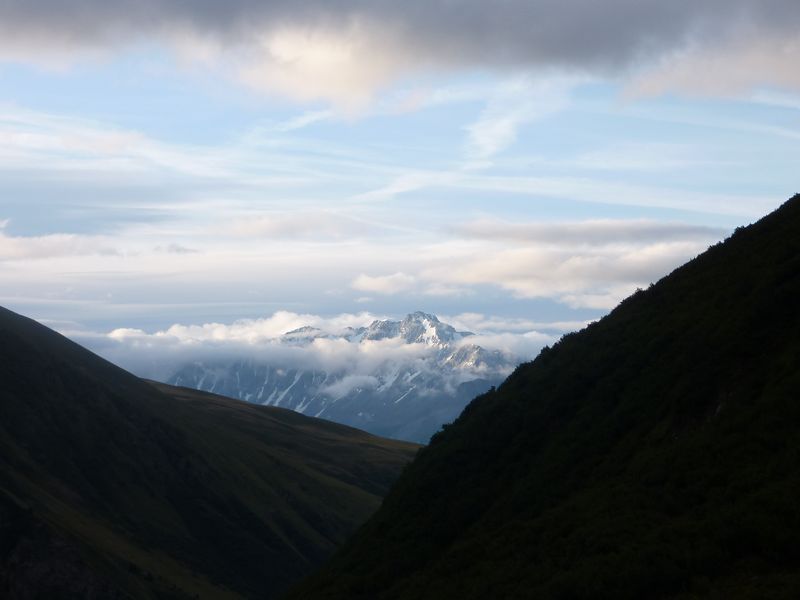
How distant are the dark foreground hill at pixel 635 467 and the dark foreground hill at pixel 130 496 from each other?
184 feet

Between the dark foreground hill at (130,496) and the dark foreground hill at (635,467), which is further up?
the dark foreground hill at (635,467)

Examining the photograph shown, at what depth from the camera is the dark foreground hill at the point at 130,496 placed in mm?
103312

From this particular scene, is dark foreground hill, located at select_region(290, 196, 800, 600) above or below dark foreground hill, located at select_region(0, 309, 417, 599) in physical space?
above

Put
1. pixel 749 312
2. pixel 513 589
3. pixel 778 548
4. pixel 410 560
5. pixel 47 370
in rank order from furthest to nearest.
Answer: pixel 47 370
pixel 410 560
pixel 749 312
pixel 513 589
pixel 778 548

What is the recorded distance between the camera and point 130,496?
141250 millimetres

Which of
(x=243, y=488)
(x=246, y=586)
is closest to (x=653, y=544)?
(x=246, y=586)

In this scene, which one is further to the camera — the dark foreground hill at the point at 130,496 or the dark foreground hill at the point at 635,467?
the dark foreground hill at the point at 130,496

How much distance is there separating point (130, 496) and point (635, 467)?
369ft

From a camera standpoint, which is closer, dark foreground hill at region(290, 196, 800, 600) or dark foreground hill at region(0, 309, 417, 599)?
dark foreground hill at region(290, 196, 800, 600)

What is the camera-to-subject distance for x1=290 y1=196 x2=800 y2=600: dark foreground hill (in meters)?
31.0

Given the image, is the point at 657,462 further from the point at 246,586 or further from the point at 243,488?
the point at 243,488

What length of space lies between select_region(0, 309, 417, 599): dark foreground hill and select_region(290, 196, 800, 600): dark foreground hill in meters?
56.0

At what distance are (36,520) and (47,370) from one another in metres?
51.6

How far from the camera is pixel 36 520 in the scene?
340 feet
